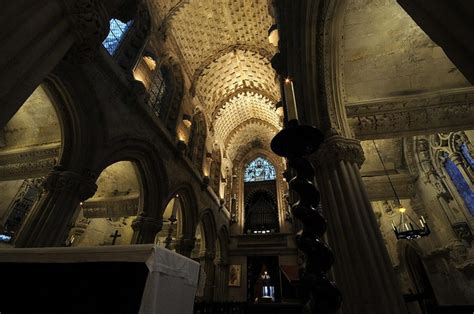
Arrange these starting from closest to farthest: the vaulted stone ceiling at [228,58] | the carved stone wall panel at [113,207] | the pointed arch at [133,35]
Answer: the pointed arch at [133,35]
the carved stone wall panel at [113,207]
the vaulted stone ceiling at [228,58]

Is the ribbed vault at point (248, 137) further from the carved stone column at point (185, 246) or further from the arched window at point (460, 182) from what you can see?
the arched window at point (460, 182)

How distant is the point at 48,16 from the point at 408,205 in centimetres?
1268

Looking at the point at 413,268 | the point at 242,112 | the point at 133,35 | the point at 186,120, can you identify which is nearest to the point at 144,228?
the point at 186,120

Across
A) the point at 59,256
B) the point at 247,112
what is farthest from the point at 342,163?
the point at 247,112

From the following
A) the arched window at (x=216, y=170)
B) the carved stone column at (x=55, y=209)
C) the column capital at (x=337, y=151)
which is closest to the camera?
the column capital at (x=337, y=151)

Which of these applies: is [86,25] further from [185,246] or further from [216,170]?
[216,170]

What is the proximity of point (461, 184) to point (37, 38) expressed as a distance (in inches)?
433

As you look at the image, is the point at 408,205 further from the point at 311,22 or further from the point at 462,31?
the point at 462,31

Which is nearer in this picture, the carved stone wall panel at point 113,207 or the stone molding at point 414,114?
the stone molding at point 414,114

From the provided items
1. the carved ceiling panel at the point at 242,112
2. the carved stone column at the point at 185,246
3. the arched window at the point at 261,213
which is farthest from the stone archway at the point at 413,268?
the carved ceiling panel at the point at 242,112

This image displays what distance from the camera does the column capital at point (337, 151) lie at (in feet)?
12.8

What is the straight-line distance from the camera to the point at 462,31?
4.61 ft

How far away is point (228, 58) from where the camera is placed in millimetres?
13711

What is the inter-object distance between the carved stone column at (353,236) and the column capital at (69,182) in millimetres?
5649
